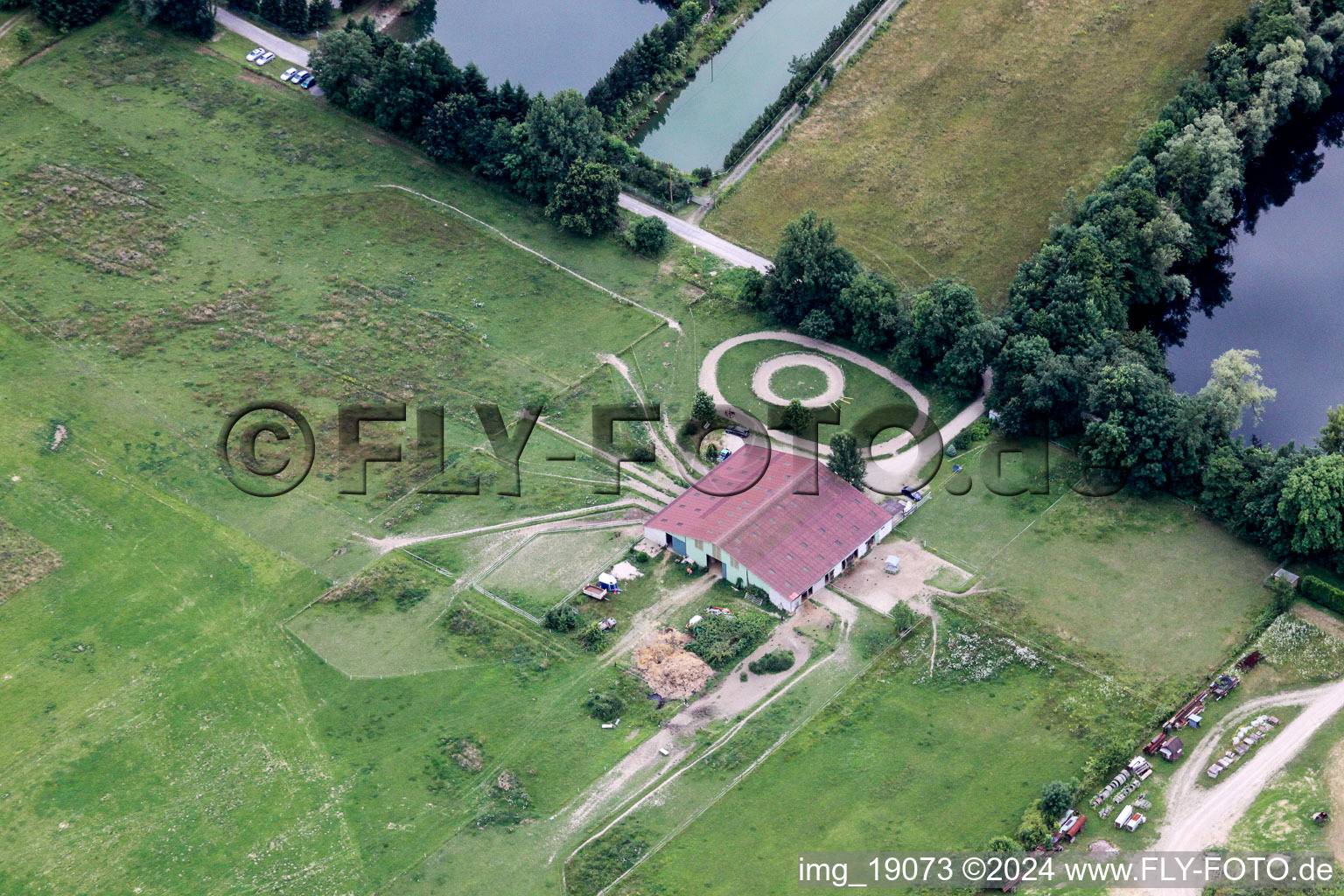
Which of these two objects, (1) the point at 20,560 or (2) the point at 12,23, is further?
(2) the point at 12,23

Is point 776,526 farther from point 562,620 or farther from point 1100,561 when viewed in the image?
point 1100,561

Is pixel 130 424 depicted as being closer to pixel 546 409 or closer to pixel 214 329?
pixel 214 329

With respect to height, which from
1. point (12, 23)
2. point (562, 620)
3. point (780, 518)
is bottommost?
point (12, 23)

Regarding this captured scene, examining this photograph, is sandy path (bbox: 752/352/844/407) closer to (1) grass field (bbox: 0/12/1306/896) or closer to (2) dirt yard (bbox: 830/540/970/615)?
(1) grass field (bbox: 0/12/1306/896)

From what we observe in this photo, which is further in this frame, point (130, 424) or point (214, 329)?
point (214, 329)

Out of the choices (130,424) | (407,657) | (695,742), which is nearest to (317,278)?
(130,424)

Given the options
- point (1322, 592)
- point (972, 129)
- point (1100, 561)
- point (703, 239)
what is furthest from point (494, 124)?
point (1322, 592)

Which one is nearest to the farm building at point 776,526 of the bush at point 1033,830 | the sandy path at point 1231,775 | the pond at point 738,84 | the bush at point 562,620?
the bush at point 562,620
